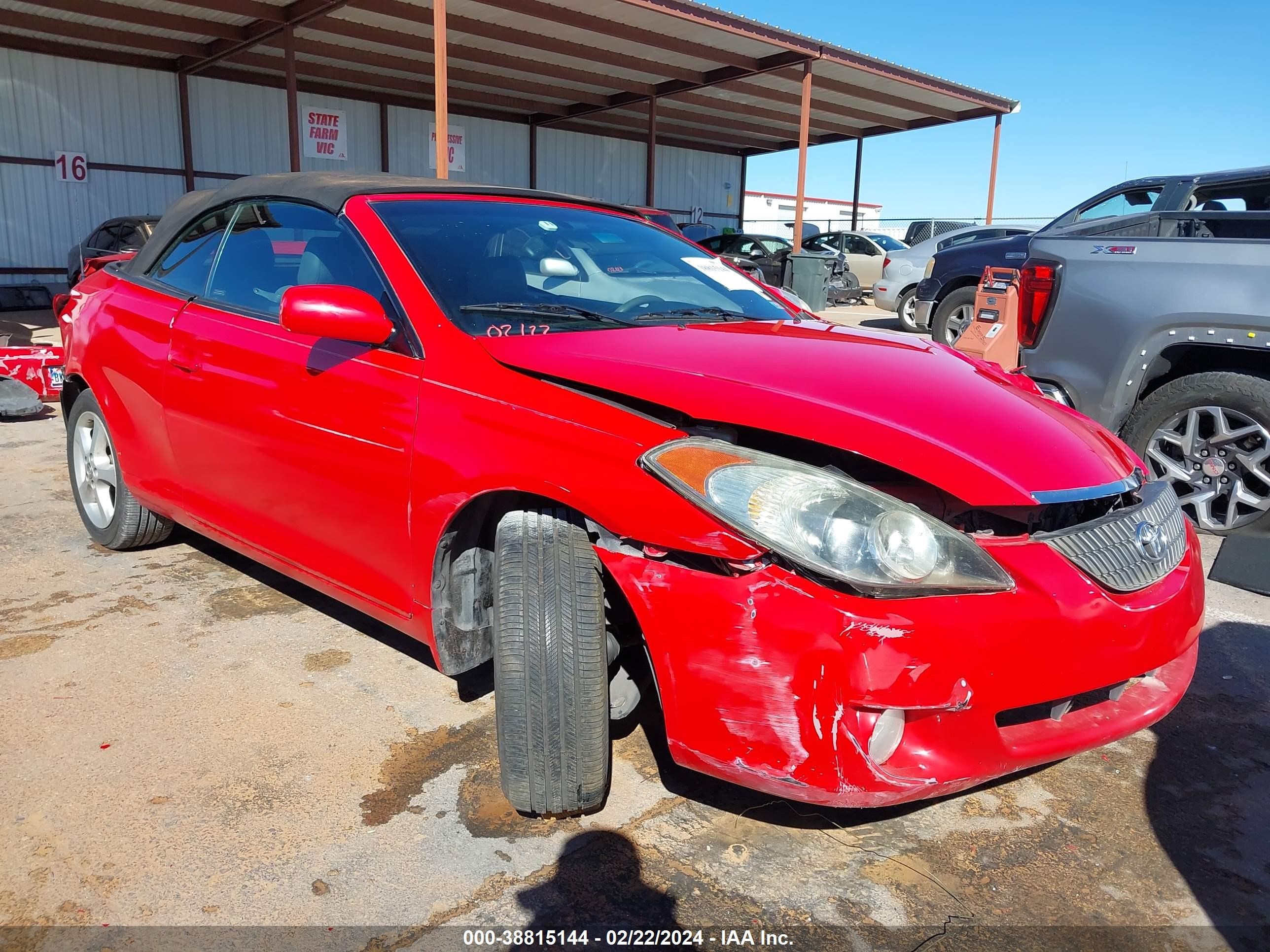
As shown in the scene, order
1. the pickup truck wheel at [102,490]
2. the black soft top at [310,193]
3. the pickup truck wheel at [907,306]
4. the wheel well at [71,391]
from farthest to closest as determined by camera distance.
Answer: the pickup truck wheel at [907,306] < the wheel well at [71,391] < the pickup truck wheel at [102,490] < the black soft top at [310,193]

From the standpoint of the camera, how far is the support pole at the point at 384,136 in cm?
1978

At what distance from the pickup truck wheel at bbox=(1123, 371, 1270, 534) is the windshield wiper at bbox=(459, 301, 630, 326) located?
2.88 m

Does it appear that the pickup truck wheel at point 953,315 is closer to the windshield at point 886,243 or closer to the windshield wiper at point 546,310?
the windshield wiper at point 546,310

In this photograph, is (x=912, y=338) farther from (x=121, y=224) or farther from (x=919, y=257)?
(x=121, y=224)

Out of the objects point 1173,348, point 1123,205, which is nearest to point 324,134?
point 1123,205

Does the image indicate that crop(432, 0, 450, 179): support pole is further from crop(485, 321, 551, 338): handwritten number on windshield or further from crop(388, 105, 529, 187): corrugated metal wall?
crop(388, 105, 529, 187): corrugated metal wall

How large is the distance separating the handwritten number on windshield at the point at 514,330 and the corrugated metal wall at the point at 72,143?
57.4 ft

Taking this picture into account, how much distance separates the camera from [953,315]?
9.61 metres

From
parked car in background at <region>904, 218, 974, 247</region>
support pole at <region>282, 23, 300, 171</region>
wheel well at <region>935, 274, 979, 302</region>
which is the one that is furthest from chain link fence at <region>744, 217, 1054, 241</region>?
support pole at <region>282, 23, 300, 171</region>

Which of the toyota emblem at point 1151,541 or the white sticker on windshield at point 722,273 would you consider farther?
the white sticker on windshield at point 722,273

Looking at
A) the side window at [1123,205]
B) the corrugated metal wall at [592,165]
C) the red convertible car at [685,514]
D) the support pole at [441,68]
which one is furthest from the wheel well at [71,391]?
the corrugated metal wall at [592,165]

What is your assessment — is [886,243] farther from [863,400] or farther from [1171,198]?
[863,400]

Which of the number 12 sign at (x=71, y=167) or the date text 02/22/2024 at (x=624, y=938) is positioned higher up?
the number 12 sign at (x=71, y=167)

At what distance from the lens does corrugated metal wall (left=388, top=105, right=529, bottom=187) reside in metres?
20.3
